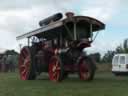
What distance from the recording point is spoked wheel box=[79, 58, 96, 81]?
20141mm

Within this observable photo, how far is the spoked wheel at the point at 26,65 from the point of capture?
2359cm

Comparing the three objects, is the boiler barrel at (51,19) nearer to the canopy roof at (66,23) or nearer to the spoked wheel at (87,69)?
the canopy roof at (66,23)

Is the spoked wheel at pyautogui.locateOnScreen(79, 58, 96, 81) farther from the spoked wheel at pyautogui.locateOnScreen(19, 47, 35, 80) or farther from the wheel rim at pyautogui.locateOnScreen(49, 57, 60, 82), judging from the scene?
Result: the spoked wheel at pyautogui.locateOnScreen(19, 47, 35, 80)

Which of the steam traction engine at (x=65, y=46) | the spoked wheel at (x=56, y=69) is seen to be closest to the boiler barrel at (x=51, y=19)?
the steam traction engine at (x=65, y=46)

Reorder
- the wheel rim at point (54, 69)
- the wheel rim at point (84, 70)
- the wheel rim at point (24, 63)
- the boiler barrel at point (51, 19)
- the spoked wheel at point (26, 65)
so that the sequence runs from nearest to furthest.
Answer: the wheel rim at point (84, 70), the wheel rim at point (54, 69), the boiler barrel at point (51, 19), the spoked wheel at point (26, 65), the wheel rim at point (24, 63)

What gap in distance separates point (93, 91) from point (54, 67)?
6.04m

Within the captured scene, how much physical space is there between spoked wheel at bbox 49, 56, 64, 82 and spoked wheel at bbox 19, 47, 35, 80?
2137 mm

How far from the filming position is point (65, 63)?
21.1 metres

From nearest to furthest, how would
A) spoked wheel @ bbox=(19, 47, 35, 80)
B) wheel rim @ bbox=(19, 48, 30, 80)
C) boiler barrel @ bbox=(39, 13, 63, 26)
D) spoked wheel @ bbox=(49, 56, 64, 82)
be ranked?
1. spoked wheel @ bbox=(49, 56, 64, 82)
2. boiler barrel @ bbox=(39, 13, 63, 26)
3. spoked wheel @ bbox=(19, 47, 35, 80)
4. wheel rim @ bbox=(19, 48, 30, 80)

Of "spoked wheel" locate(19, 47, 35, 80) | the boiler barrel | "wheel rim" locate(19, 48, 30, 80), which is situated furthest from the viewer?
"wheel rim" locate(19, 48, 30, 80)

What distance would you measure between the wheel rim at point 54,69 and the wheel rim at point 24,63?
2442 mm

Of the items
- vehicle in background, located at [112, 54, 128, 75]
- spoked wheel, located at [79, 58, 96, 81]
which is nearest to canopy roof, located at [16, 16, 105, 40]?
spoked wheel, located at [79, 58, 96, 81]

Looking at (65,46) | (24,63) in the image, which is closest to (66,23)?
(65,46)

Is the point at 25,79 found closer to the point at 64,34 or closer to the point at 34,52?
the point at 34,52
